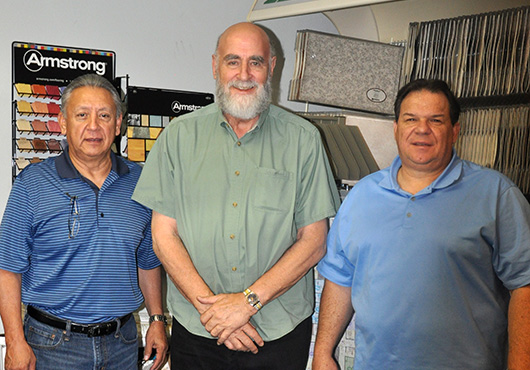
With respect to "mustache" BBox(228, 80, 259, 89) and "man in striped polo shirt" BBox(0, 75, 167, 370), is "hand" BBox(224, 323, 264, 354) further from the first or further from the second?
"mustache" BBox(228, 80, 259, 89)

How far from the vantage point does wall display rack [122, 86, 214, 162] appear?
3164 millimetres

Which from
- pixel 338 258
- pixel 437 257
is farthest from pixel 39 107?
pixel 437 257

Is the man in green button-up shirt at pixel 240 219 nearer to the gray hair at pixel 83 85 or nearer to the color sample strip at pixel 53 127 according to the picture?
the gray hair at pixel 83 85

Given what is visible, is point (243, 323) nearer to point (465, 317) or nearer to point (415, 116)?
point (465, 317)

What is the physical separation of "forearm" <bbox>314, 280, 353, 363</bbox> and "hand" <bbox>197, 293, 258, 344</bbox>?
0.24m

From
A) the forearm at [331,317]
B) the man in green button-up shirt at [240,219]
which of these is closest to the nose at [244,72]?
the man in green button-up shirt at [240,219]

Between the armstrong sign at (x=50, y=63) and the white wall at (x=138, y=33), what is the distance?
5 centimetres

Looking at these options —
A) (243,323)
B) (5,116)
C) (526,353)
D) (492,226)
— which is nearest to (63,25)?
(5,116)

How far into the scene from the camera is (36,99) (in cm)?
299

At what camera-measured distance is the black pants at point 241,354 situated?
1.75 m

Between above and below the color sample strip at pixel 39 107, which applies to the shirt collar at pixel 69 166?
below

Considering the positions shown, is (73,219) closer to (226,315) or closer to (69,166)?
(69,166)

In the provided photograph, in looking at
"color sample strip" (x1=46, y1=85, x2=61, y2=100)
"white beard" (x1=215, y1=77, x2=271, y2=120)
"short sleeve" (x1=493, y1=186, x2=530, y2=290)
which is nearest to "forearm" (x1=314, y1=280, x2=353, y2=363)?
"short sleeve" (x1=493, y1=186, x2=530, y2=290)

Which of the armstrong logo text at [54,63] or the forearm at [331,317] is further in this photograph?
the armstrong logo text at [54,63]
